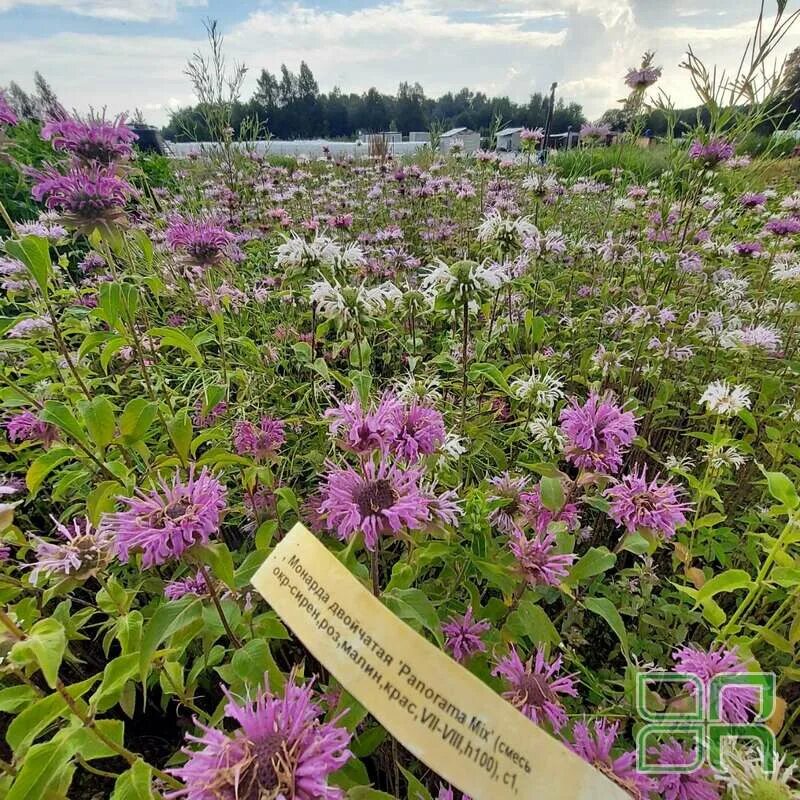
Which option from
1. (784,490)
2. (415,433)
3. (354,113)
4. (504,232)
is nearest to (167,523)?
(415,433)

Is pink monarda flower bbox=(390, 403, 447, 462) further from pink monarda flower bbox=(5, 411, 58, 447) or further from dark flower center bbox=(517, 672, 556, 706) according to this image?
pink monarda flower bbox=(5, 411, 58, 447)

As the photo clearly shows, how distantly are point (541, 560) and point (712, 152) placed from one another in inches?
67.1

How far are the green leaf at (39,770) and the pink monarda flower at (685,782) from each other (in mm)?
683

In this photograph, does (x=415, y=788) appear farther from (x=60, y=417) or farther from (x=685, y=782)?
(x=60, y=417)

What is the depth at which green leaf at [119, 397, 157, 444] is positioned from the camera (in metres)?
0.90

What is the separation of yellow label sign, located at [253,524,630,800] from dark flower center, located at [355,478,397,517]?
0.57 ft

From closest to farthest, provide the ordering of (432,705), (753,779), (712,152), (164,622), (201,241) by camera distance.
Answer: (432,705)
(753,779)
(164,622)
(201,241)
(712,152)

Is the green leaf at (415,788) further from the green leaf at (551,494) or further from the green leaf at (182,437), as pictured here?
the green leaf at (182,437)

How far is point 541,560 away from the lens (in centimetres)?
74

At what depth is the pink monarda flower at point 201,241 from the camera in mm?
1443

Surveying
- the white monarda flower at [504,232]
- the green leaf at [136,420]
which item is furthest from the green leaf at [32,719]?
the white monarda flower at [504,232]

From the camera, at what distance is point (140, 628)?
778mm

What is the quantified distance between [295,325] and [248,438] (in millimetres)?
941

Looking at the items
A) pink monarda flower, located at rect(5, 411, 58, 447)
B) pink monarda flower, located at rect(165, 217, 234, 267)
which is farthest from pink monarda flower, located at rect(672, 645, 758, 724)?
pink monarda flower, located at rect(165, 217, 234, 267)
